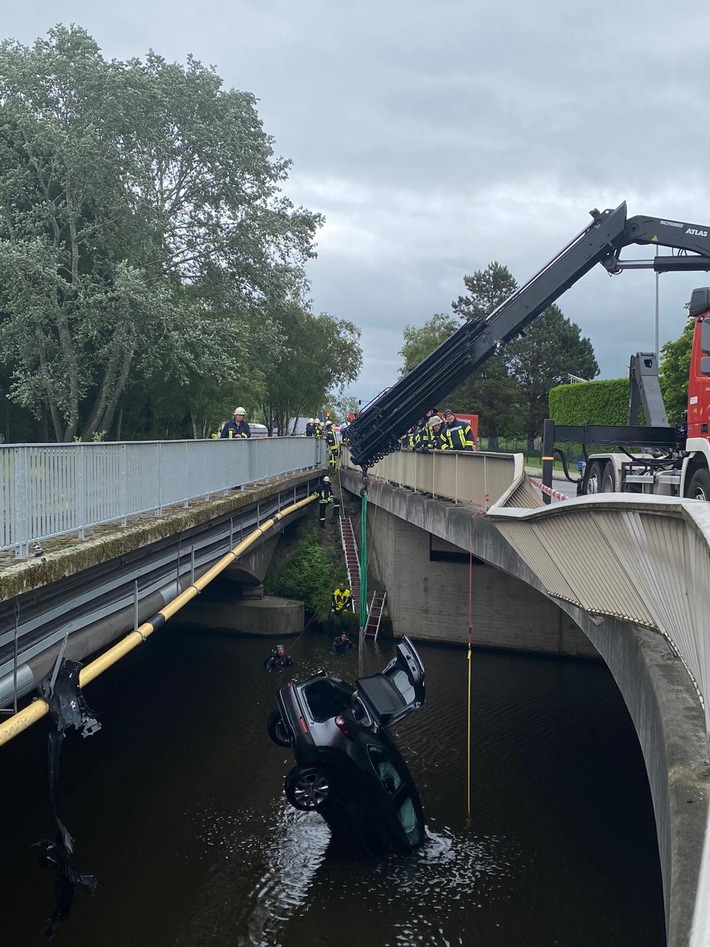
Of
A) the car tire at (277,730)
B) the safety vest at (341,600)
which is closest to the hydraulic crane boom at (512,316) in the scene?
the car tire at (277,730)

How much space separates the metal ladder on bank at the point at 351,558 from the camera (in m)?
25.3

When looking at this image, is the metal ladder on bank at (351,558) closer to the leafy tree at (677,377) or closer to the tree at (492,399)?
the leafy tree at (677,377)

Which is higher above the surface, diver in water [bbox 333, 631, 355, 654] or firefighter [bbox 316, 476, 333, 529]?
firefighter [bbox 316, 476, 333, 529]

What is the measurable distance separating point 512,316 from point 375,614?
1104 cm

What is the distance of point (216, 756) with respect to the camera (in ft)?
48.7

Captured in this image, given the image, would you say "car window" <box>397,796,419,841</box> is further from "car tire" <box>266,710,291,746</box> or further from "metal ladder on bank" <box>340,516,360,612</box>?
"metal ladder on bank" <box>340,516,360,612</box>

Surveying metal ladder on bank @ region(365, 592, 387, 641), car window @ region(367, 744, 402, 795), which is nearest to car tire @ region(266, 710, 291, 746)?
car window @ region(367, 744, 402, 795)

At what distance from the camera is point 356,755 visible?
10.5 m

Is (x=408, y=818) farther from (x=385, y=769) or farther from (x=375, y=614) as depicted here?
(x=375, y=614)

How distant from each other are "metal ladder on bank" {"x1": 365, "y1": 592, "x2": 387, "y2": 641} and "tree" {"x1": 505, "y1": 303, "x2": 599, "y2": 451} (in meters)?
41.6

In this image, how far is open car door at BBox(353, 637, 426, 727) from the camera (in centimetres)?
1102

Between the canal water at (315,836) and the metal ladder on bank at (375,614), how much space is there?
4.85 meters

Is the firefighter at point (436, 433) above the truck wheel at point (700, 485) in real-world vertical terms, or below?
above

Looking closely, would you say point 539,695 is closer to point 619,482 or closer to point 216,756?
point 216,756
